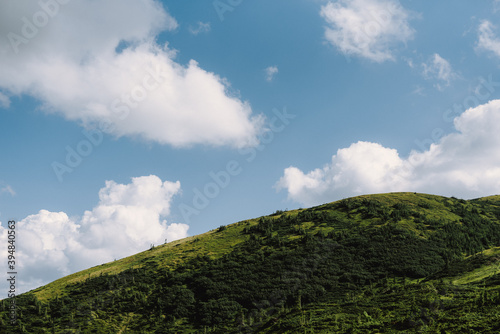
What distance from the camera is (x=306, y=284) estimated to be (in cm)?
6212

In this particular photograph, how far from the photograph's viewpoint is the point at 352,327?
32688mm

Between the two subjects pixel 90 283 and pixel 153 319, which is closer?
pixel 153 319

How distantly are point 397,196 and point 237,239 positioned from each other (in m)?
54.4

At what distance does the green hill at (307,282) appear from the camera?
3666cm

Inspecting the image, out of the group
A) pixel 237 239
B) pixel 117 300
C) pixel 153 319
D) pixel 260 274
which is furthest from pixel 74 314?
pixel 237 239

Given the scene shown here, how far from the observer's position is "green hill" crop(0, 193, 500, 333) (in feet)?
120

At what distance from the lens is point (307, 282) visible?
62.8m

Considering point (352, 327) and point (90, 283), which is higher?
point (90, 283)

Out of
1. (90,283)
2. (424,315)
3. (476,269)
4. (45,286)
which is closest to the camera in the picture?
(424,315)

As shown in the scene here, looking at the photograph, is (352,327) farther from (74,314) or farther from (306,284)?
→ (74,314)

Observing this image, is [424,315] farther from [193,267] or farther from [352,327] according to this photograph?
[193,267]

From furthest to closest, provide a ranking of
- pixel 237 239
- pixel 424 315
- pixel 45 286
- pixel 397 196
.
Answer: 1. pixel 397 196
2. pixel 237 239
3. pixel 45 286
4. pixel 424 315

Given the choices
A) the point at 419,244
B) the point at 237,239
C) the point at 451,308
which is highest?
the point at 237,239

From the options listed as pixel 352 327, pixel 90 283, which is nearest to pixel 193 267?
pixel 90 283
